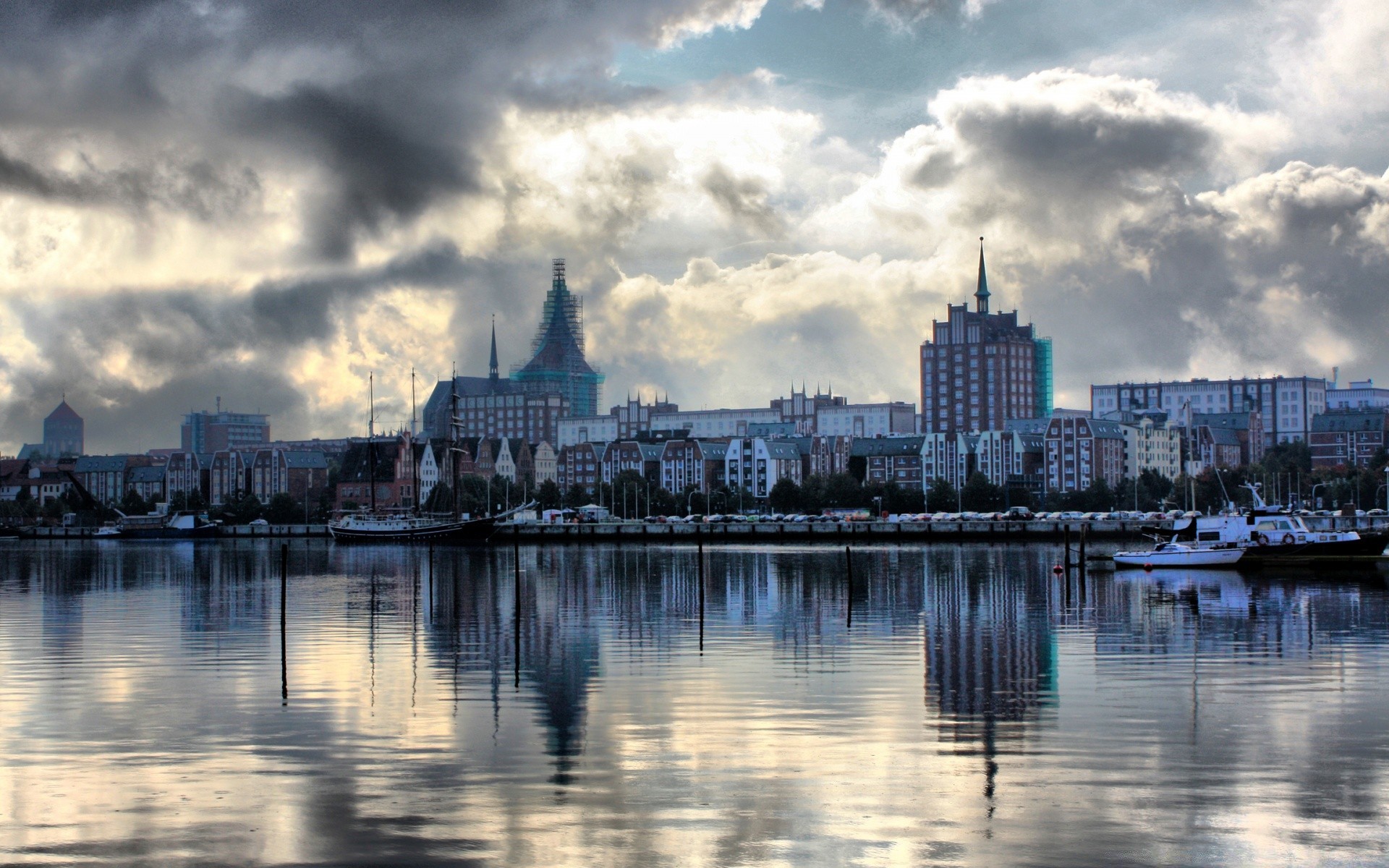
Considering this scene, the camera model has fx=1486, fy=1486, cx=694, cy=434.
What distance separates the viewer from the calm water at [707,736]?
811 inches

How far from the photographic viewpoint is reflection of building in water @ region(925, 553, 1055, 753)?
31.0 m

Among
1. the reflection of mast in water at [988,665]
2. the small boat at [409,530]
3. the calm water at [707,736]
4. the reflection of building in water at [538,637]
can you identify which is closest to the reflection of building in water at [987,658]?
the reflection of mast in water at [988,665]

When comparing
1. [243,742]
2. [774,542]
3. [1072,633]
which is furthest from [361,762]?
[774,542]

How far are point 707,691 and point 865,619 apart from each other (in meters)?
22.3

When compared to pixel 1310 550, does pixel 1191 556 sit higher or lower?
lower

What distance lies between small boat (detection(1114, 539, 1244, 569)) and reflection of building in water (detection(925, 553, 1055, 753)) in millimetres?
14092

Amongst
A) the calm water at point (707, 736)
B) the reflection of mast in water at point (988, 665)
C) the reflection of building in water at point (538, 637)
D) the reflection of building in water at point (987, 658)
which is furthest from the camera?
the reflection of building in water at point (538, 637)

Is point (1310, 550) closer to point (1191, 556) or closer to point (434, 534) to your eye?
point (1191, 556)

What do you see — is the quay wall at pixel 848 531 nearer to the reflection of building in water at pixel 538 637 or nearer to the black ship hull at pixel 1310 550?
the black ship hull at pixel 1310 550

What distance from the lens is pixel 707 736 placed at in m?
29.0

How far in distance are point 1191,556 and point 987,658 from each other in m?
50.4

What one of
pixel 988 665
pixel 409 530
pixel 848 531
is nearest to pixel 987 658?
pixel 988 665

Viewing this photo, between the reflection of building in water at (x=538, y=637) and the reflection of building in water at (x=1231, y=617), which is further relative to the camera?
the reflection of building in water at (x=1231, y=617)

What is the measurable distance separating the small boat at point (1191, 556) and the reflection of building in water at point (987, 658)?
46.2 ft
